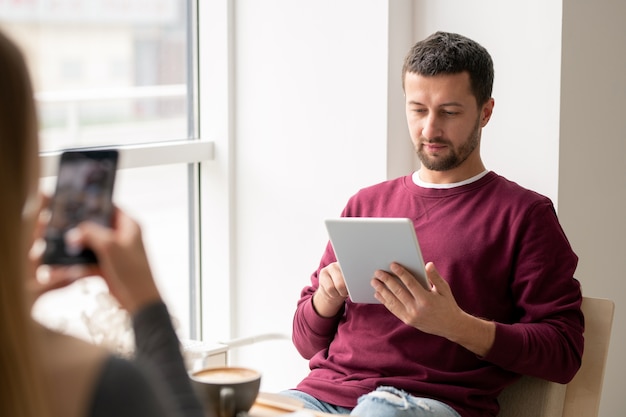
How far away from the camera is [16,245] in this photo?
2.54 ft

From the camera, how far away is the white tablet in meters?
1.87

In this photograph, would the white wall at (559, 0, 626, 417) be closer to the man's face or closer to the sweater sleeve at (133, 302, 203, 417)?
the man's face

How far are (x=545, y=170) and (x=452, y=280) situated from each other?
2.11 ft

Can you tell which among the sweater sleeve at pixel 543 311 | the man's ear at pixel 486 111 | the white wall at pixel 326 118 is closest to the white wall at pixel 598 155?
the white wall at pixel 326 118

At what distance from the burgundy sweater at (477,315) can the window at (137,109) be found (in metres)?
0.86

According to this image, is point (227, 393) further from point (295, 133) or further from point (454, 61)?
point (295, 133)

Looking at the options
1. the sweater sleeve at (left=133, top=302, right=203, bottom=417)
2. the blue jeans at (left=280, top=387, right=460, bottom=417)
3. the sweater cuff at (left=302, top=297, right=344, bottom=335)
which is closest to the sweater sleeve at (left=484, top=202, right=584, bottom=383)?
the blue jeans at (left=280, top=387, right=460, bottom=417)

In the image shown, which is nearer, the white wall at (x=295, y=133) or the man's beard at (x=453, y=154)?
the man's beard at (x=453, y=154)

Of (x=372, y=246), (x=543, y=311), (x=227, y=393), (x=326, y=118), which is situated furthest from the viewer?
(x=326, y=118)

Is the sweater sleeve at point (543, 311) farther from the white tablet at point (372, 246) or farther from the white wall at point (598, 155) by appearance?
the white wall at point (598, 155)

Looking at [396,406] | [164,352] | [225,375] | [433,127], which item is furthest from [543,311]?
[164,352]

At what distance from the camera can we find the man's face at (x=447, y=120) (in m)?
2.24

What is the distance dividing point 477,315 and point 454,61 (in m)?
0.59

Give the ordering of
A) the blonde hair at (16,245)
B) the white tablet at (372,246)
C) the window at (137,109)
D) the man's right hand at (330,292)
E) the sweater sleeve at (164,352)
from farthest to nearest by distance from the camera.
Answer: the window at (137,109)
the man's right hand at (330,292)
the white tablet at (372,246)
the sweater sleeve at (164,352)
the blonde hair at (16,245)
